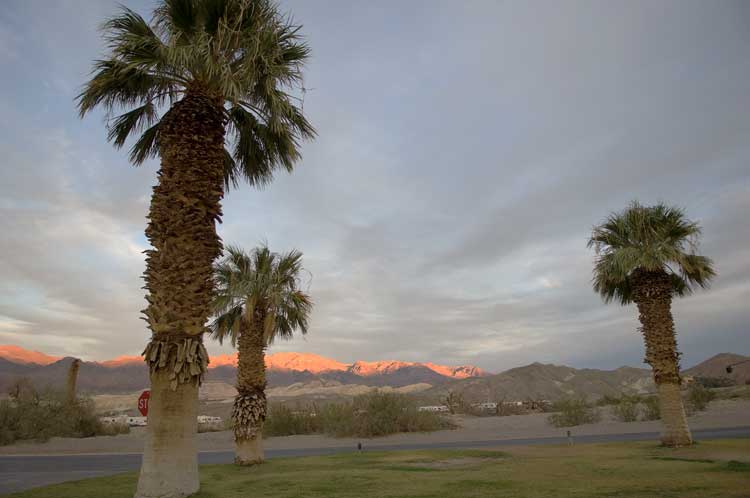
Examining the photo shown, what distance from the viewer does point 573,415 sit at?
3591 cm

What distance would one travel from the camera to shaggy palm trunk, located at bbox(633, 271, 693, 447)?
16781 millimetres

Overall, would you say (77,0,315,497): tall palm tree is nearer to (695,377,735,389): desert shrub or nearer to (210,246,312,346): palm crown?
(210,246,312,346): palm crown

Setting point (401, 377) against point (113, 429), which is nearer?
point (113, 429)

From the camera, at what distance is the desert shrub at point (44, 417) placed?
33.4 m

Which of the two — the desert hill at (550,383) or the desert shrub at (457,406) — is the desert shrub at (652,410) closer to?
the desert shrub at (457,406)

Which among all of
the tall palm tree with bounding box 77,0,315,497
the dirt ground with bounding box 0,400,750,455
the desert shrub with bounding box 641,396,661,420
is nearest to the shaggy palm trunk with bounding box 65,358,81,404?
the dirt ground with bounding box 0,400,750,455

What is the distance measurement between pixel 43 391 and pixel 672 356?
41.8 metres

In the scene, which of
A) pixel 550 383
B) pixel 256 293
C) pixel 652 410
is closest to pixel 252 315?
pixel 256 293

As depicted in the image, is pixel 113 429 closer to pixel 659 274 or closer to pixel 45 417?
pixel 45 417

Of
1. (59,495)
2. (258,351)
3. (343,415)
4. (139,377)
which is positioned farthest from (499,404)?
(139,377)

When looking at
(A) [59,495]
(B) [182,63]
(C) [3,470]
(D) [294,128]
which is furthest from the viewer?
(C) [3,470]

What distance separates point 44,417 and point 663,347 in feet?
126

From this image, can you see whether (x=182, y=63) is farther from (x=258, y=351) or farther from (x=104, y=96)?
(x=258, y=351)

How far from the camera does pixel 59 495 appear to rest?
35.4ft
